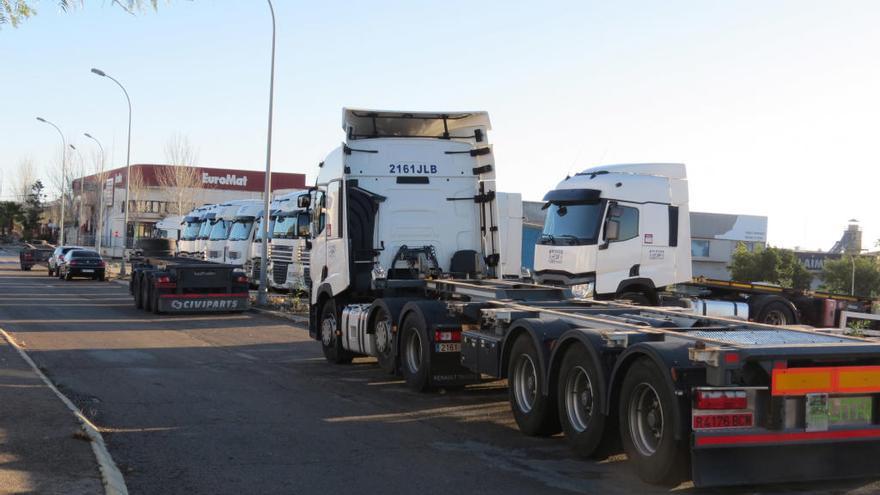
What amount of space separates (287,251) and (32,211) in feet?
270

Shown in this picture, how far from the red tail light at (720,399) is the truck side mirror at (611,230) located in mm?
9847

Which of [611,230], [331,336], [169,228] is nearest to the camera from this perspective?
[331,336]

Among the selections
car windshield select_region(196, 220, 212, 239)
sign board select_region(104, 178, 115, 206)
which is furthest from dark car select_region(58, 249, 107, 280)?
sign board select_region(104, 178, 115, 206)

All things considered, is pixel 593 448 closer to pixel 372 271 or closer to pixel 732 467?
pixel 732 467

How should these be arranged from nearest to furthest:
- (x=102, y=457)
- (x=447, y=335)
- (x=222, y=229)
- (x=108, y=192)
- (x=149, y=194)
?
1. (x=102, y=457)
2. (x=447, y=335)
3. (x=222, y=229)
4. (x=108, y=192)
5. (x=149, y=194)

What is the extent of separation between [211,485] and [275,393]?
464 cm

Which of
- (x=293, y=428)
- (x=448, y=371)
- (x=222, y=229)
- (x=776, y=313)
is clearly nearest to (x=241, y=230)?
(x=222, y=229)

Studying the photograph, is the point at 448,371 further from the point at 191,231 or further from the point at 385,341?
the point at 191,231

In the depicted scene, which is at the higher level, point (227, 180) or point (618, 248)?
point (227, 180)

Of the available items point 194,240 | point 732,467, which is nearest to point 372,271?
point 732,467

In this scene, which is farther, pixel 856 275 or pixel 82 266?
pixel 82 266

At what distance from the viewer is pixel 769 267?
1243 inches

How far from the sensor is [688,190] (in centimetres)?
1742

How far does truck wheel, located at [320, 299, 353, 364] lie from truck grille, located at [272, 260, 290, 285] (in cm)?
1459
